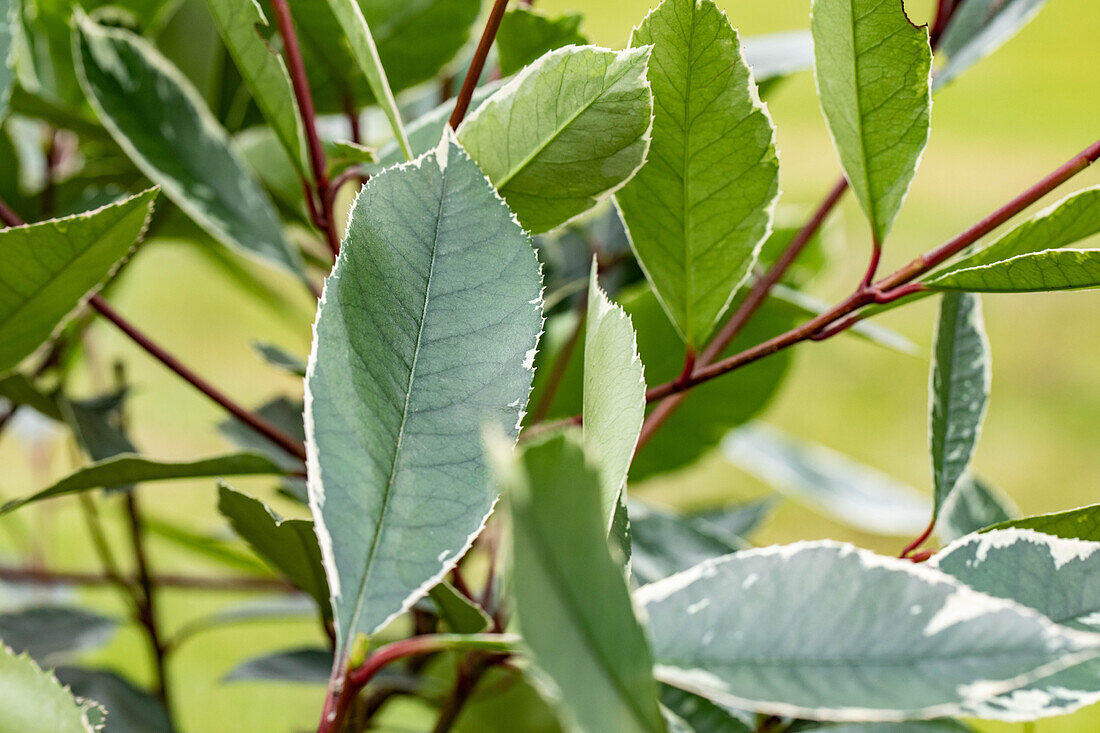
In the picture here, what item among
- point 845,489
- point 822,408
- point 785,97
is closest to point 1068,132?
point 785,97

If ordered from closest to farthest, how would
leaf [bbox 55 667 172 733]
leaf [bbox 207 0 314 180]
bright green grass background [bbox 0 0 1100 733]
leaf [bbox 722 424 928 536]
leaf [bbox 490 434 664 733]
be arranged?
leaf [bbox 490 434 664 733], leaf [bbox 207 0 314 180], leaf [bbox 55 667 172 733], leaf [bbox 722 424 928 536], bright green grass background [bbox 0 0 1100 733]

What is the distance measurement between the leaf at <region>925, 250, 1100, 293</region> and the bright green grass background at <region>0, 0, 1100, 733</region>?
0.38 metres

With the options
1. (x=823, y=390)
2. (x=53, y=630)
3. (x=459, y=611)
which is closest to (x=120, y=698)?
(x=53, y=630)

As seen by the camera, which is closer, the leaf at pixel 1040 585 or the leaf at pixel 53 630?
the leaf at pixel 1040 585

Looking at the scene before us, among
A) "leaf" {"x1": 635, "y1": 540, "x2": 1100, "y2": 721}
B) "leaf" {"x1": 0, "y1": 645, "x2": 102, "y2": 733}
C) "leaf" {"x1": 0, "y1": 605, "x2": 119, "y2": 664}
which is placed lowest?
"leaf" {"x1": 0, "y1": 605, "x2": 119, "y2": 664}

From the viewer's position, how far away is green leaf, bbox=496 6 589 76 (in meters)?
0.25

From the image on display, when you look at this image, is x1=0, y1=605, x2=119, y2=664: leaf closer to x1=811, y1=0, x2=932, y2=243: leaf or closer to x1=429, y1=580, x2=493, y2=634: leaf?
x1=429, y1=580, x2=493, y2=634: leaf

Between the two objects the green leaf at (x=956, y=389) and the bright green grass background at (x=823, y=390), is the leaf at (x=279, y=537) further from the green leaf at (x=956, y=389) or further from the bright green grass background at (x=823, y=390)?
the bright green grass background at (x=823, y=390)

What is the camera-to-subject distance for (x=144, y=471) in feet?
0.80

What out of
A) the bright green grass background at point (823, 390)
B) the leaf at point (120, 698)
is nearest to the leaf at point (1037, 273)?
the leaf at point (120, 698)

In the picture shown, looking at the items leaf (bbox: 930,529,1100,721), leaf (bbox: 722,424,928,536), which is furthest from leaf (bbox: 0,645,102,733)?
leaf (bbox: 722,424,928,536)

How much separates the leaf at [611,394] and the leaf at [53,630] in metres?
0.27

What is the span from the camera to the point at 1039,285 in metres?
0.18

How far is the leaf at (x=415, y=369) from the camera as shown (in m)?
0.17
